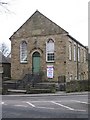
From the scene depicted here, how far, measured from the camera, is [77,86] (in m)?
33.1

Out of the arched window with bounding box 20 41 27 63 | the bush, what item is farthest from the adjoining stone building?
the bush

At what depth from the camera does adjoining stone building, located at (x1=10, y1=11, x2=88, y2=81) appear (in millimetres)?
36656

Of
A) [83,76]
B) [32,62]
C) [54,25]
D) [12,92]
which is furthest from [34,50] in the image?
[83,76]

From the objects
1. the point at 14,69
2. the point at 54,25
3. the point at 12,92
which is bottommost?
the point at 12,92

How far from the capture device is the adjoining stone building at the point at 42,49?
3666cm

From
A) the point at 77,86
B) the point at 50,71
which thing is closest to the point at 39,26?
the point at 50,71

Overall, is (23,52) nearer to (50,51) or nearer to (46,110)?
(50,51)

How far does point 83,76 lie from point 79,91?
625 inches

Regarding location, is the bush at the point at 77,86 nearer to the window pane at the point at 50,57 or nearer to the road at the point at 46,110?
the window pane at the point at 50,57

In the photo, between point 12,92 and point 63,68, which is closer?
point 12,92

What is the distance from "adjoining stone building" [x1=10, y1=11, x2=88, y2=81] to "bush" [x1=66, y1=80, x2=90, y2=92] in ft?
9.14

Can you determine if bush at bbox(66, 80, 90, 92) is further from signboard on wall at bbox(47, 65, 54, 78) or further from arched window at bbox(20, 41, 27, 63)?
arched window at bbox(20, 41, 27, 63)

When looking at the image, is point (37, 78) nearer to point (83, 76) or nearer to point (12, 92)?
point (12, 92)

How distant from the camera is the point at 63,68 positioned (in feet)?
120
